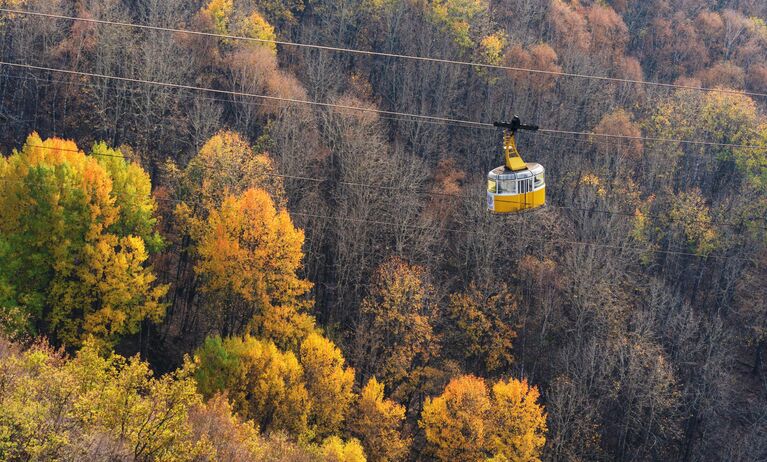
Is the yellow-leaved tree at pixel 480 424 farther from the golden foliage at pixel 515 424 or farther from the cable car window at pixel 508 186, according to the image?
the cable car window at pixel 508 186

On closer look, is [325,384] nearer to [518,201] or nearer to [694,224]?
[518,201]

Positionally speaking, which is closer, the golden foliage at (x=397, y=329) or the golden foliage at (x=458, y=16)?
the golden foliage at (x=397, y=329)

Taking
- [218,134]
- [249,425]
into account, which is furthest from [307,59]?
[249,425]

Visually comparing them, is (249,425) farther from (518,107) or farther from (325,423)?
(518,107)

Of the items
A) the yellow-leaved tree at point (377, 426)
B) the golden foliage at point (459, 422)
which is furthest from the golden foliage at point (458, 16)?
the yellow-leaved tree at point (377, 426)

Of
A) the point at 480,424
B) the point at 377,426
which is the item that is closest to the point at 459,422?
the point at 480,424

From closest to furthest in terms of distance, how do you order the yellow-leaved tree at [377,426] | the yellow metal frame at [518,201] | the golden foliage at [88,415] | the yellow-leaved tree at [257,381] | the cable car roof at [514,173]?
the golden foliage at [88,415], the cable car roof at [514,173], the yellow metal frame at [518,201], the yellow-leaved tree at [257,381], the yellow-leaved tree at [377,426]

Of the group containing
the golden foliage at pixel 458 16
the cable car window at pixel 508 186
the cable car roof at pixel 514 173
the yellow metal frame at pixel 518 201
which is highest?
the golden foliage at pixel 458 16
